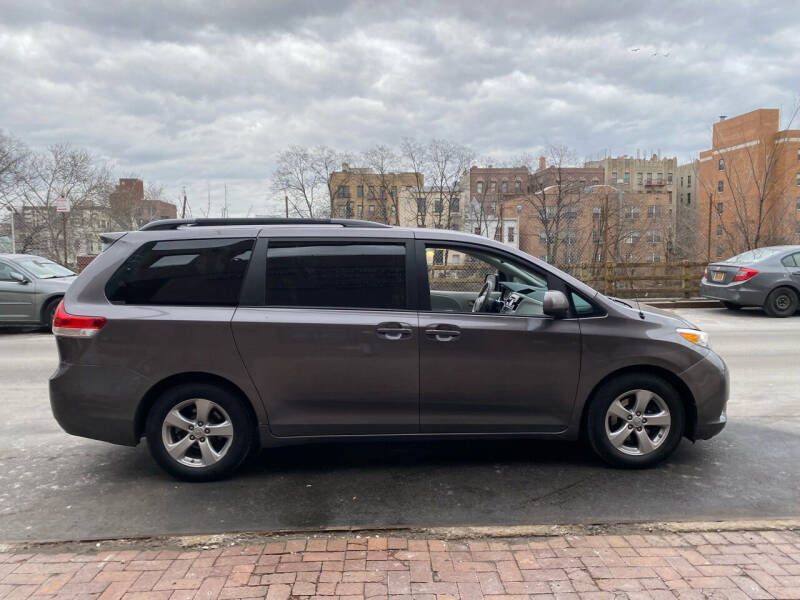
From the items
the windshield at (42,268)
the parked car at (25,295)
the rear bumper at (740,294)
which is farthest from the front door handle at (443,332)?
the rear bumper at (740,294)

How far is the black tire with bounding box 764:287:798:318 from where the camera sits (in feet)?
40.1

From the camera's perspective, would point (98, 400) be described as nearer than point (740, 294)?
Yes

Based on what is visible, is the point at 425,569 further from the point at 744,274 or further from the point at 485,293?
the point at 744,274

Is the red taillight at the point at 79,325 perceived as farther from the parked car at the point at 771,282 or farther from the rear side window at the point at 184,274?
the parked car at the point at 771,282

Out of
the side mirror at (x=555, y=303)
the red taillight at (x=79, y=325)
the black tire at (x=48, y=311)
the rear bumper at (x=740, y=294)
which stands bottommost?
the black tire at (x=48, y=311)

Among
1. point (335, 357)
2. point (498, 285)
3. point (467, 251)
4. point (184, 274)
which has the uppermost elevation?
point (467, 251)

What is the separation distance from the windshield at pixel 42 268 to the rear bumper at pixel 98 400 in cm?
912

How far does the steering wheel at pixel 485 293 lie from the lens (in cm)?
464

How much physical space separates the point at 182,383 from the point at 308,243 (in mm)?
1309

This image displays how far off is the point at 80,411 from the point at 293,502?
1.65m

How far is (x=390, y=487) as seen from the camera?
12.5ft

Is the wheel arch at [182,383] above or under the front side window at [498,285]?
under

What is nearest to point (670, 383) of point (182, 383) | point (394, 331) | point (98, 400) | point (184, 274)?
point (394, 331)

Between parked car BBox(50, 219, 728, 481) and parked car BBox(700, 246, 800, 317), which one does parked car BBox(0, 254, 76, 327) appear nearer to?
parked car BBox(50, 219, 728, 481)
